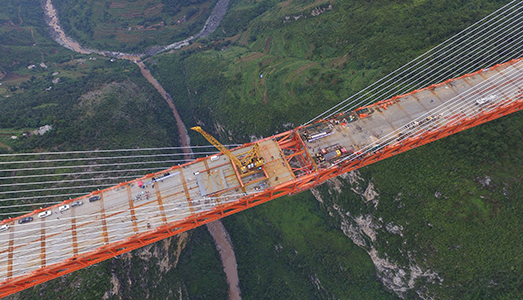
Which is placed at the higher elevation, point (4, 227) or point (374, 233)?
point (4, 227)

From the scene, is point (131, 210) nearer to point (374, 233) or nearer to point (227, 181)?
point (227, 181)

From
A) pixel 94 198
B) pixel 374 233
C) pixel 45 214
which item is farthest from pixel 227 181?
pixel 374 233

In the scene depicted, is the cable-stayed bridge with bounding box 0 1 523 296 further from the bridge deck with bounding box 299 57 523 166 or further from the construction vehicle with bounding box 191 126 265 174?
the construction vehicle with bounding box 191 126 265 174

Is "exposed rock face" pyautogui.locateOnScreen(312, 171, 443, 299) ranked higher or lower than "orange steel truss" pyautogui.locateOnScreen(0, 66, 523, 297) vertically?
lower

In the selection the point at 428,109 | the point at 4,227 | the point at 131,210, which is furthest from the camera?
the point at 428,109

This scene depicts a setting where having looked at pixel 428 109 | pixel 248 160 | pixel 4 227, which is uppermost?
pixel 4 227

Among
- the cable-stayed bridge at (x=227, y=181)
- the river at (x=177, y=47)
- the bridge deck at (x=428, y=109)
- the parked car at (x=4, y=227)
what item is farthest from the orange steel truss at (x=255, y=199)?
the river at (x=177, y=47)

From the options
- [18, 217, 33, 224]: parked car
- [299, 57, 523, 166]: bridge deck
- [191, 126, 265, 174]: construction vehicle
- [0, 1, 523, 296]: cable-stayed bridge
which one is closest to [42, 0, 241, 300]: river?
[0, 1, 523, 296]: cable-stayed bridge

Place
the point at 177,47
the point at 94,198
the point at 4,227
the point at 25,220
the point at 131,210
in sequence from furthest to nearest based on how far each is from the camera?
the point at 177,47 → the point at 94,198 → the point at 131,210 → the point at 25,220 → the point at 4,227
